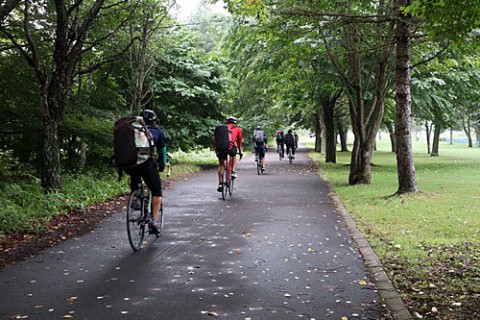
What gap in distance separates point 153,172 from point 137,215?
65 centimetres

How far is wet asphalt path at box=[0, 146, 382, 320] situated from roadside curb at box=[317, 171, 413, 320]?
0.11 meters

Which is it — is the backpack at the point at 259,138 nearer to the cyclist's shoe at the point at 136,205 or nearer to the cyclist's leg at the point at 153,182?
the cyclist's leg at the point at 153,182

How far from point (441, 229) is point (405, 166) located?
3.98 m

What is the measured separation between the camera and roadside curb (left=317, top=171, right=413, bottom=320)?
4509 millimetres

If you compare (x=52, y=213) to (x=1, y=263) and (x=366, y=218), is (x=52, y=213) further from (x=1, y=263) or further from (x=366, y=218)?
(x=366, y=218)

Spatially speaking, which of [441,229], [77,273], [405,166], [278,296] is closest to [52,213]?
[77,273]

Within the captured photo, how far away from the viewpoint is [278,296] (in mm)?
4914

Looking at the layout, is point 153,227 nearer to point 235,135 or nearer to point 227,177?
point 227,177

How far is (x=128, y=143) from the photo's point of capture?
21.3 ft

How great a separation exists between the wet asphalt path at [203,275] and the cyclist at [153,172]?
528mm

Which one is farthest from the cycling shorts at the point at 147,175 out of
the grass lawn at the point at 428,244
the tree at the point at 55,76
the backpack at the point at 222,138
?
the backpack at the point at 222,138

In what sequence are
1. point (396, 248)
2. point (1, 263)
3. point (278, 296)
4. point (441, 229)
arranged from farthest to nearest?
point (441, 229) < point (396, 248) < point (1, 263) < point (278, 296)

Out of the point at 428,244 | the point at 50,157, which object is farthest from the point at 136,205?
the point at 428,244

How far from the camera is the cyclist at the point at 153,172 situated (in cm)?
696
